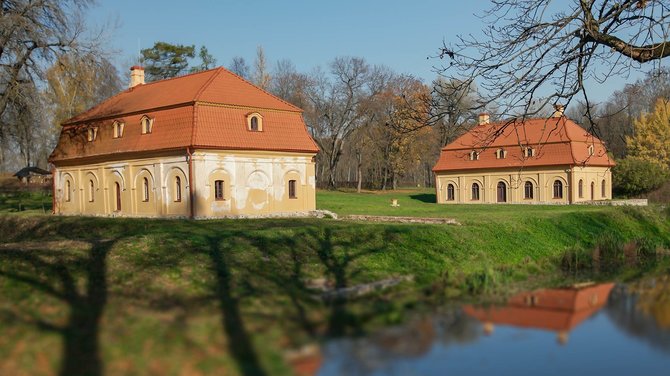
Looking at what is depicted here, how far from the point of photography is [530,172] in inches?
1756

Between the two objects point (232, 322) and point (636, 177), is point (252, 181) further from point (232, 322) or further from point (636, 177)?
point (636, 177)

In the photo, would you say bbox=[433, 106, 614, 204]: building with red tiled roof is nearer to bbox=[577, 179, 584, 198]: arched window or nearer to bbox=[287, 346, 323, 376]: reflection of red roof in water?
bbox=[577, 179, 584, 198]: arched window

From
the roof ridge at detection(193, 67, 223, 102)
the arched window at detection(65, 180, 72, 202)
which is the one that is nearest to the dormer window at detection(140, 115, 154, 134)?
the roof ridge at detection(193, 67, 223, 102)

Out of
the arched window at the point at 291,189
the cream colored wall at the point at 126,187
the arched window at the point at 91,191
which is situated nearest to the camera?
the cream colored wall at the point at 126,187

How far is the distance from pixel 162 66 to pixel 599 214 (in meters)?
49.8

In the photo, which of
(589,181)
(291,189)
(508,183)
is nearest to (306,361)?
(291,189)

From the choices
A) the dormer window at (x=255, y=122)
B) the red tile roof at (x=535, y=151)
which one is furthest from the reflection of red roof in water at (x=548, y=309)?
the red tile roof at (x=535, y=151)

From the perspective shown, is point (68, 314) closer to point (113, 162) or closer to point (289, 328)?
point (289, 328)

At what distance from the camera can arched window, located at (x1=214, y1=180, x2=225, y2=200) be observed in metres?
28.1

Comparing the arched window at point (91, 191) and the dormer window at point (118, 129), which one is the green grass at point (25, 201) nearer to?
the arched window at point (91, 191)

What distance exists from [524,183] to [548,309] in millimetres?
34003

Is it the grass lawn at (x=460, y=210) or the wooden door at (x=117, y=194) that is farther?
the wooden door at (x=117, y=194)

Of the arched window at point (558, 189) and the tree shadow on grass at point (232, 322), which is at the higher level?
the arched window at point (558, 189)

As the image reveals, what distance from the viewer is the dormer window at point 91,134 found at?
32.7 metres
